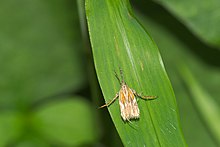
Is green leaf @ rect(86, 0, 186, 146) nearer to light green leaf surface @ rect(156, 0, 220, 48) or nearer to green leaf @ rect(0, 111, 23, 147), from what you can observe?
light green leaf surface @ rect(156, 0, 220, 48)

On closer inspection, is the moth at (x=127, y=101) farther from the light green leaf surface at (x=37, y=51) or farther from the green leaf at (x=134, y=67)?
the light green leaf surface at (x=37, y=51)

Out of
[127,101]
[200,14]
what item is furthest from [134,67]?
[200,14]

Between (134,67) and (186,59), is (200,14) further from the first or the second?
(134,67)

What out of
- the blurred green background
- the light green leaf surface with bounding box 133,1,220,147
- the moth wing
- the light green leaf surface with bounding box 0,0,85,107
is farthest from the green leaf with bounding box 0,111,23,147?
the moth wing

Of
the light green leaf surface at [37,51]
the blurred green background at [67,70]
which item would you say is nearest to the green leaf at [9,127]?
the blurred green background at [67,70]

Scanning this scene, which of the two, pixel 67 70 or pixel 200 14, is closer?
pixel 200 14

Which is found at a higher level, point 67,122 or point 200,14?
point 200,14
